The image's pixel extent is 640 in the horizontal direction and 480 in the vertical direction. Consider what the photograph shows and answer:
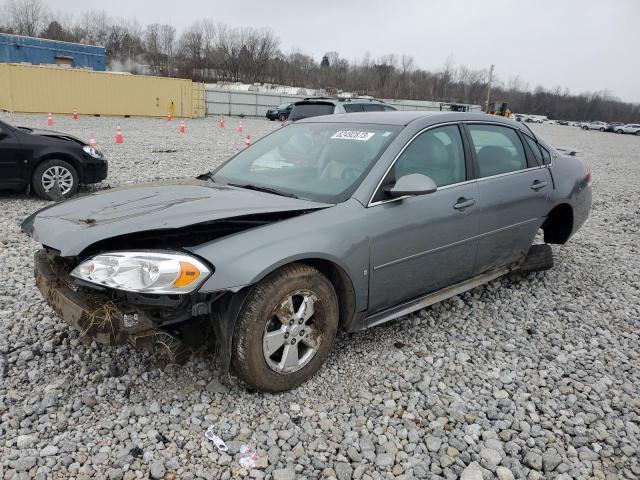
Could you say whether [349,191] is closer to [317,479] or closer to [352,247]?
[352,247]

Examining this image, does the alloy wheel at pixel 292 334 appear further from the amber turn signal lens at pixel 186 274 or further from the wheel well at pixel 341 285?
the amber turn signal lens at pixel 186 274

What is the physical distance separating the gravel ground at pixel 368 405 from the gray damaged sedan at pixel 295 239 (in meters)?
0.31

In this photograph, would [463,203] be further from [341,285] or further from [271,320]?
[271,320]

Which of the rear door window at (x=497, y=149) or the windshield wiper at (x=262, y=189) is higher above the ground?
the rear door window at (x=497, y=149)

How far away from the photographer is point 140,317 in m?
2.52

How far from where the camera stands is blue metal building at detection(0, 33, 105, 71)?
41719 mm

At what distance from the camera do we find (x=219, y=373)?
3.06 meters

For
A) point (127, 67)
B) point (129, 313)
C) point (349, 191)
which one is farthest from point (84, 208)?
point (127, 67)

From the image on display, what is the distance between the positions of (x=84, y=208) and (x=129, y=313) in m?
0.98

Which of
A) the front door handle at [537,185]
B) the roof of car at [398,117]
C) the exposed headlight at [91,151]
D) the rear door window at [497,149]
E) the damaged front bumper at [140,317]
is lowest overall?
the damaged front bumper at [140,317]

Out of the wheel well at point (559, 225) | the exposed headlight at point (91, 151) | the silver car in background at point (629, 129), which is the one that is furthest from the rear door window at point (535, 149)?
the silver car in background at point (629, 129)

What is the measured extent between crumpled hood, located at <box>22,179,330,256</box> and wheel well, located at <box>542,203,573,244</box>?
3003 mm

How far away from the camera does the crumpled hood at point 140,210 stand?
261cm

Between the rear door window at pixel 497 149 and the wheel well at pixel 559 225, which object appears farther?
the wheel well at pixel 559 225
